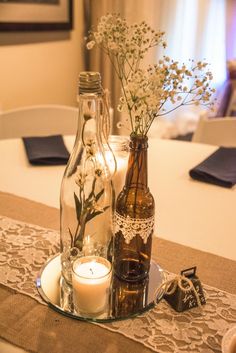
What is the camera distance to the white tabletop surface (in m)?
0.90

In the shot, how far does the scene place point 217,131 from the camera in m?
1.70

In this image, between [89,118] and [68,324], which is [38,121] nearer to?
[89,118]

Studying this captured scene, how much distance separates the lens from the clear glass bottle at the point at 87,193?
2.14ft

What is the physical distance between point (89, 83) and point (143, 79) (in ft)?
0.33

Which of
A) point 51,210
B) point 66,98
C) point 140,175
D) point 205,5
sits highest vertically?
point 205,5

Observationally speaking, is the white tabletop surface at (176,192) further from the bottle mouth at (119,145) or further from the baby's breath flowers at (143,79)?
the baby's breath flowers at (143,79)

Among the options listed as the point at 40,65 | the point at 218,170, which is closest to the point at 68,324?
the point at 218,170

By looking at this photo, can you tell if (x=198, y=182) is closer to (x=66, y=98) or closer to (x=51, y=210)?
(x=51, y=210)

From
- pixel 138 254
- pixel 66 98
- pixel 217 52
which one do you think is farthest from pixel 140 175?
pixel 217 52

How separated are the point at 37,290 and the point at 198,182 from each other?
2.13 ft

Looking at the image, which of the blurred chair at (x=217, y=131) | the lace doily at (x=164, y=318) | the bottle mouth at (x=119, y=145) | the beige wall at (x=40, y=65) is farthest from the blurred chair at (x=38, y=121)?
the lace doily at (x=164, y=318)

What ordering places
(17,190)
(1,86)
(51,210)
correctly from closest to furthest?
1. (51,210)
2. (17,190)
3. (1,86)

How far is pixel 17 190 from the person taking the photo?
110cm

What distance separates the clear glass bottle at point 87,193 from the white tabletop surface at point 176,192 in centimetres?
23
